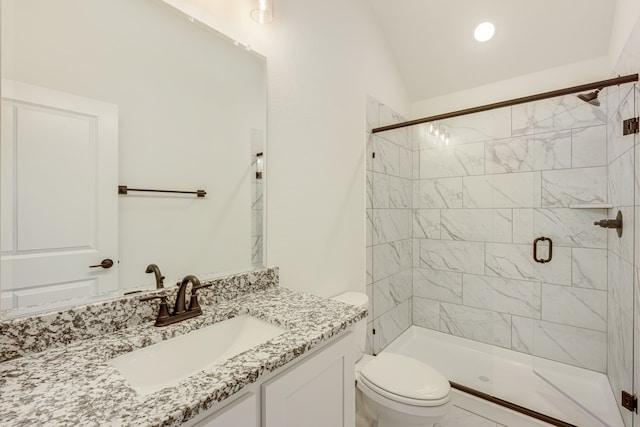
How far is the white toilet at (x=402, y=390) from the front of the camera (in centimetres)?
134

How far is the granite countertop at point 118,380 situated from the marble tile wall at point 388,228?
1.29 m

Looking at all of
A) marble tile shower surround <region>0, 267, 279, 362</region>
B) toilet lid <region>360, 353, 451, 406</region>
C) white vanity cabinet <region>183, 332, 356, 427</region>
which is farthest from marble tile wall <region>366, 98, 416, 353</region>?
marble tile shower surround <region>0, 267, 279, 362</region>

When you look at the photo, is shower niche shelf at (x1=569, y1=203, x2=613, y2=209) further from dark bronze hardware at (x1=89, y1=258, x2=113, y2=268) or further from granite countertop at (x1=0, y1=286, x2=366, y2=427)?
dark bronze hardware at (x1=89, y1=258, x2=113, y2=268)

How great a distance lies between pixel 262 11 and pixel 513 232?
2384mm

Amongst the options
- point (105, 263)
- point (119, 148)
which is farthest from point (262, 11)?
point (105, 263)

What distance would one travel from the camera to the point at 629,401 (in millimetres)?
1447

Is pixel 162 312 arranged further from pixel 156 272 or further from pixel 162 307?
pixel 156 272

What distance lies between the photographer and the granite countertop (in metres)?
0.52

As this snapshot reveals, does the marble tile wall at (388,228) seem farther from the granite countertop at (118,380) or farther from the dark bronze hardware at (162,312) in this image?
the dark bronze hardware at (162,312)

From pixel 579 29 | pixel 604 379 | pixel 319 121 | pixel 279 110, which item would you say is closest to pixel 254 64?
pixel 279 110

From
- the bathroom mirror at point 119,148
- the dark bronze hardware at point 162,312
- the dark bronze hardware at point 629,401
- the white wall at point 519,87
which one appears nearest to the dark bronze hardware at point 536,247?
the dark bronze hardware at point 629,401

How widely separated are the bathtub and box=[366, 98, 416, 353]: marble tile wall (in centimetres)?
30

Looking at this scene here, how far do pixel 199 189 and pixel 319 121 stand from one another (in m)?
0.85

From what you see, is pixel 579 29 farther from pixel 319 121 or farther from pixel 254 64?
pixel 254 64
